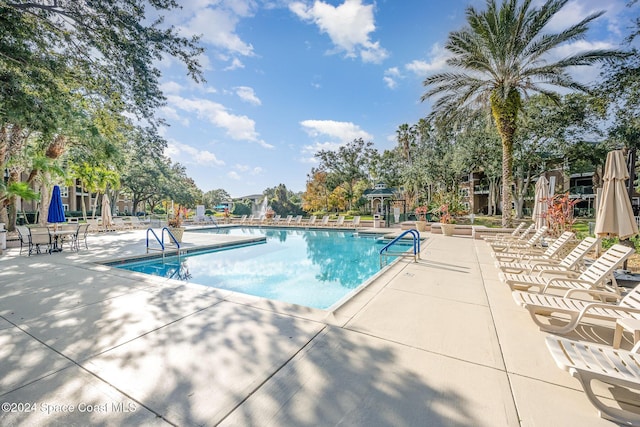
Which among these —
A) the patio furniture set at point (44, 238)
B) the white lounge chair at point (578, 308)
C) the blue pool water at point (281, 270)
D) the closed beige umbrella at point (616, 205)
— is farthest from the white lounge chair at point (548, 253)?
the patio furniture set at point (44, 238)

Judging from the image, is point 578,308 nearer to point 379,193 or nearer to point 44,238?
point 44,238

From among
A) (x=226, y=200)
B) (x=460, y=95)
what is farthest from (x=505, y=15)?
(x=226, y=200)

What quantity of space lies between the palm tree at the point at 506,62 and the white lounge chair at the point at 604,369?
1275 cm

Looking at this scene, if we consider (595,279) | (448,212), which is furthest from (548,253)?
(448,212)

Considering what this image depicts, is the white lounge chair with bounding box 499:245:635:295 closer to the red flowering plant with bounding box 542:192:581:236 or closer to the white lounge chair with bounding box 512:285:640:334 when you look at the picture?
the white lounge chair with bounding box 512:285:640:334

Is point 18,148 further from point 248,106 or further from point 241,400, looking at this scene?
point 241,400

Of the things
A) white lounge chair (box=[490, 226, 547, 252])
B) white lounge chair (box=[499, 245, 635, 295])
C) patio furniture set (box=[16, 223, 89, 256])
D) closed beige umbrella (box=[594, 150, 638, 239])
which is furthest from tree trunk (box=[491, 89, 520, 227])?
patio furniture set (box=[16, 223, 89, 256])

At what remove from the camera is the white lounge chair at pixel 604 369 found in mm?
1834

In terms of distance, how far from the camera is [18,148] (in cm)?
1120

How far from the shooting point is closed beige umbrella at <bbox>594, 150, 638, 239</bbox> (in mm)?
4238

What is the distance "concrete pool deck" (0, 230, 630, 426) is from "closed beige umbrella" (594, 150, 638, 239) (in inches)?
72.9

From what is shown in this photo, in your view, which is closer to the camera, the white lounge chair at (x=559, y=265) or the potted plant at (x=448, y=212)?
the white lounge chair at (x=559, y=265)

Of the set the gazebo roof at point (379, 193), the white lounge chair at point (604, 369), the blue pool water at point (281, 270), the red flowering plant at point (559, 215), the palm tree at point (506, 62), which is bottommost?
the blue pool water at point (281, 270)

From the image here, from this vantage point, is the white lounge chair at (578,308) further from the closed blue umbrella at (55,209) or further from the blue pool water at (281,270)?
the closed blue umbrella at (55,209)
